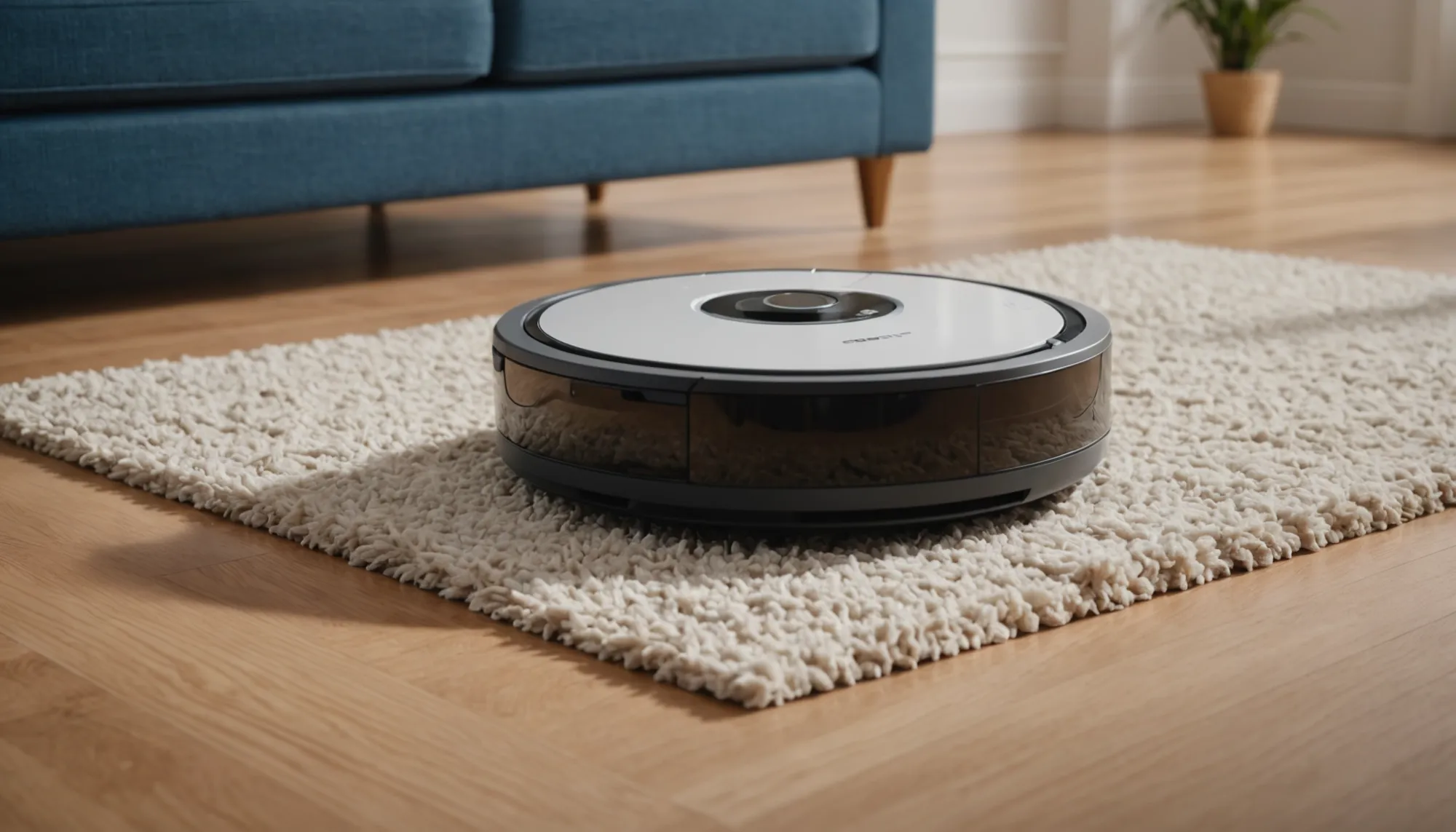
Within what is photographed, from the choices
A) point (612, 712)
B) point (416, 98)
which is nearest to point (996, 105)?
point (416, 98)

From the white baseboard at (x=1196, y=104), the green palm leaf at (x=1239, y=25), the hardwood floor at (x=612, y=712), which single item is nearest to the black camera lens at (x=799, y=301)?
the hardwood floor at (x=612, y=712)

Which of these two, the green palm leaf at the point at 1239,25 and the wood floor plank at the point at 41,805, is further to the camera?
the green palm leaf at the point at 1239,25

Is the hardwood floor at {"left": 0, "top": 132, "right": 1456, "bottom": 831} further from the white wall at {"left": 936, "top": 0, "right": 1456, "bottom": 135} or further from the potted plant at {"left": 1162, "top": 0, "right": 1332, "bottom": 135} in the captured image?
the white wall at {"left": 936, "top": 0, "right": 1456, "bottom": 135}

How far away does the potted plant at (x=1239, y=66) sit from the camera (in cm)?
439

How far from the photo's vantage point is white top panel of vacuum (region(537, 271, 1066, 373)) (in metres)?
1.04

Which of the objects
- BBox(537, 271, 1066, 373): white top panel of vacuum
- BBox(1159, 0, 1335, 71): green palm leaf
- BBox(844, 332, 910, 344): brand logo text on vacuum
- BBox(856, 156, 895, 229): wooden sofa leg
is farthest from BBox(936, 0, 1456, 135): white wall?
BBox(844, 332, 910, 344): brand logo text on vacuum

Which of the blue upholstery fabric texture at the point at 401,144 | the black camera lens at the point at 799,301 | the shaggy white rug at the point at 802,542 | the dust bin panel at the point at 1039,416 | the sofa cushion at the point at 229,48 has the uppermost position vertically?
the sofa cushion at the point at 229,48

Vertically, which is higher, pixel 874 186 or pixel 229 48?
pixel 229 48

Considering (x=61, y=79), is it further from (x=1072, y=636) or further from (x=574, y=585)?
(x=1072, y=636)

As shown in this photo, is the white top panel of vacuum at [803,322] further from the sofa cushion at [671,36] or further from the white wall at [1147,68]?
the white wall at [1147,68]

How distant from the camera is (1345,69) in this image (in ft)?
15.4

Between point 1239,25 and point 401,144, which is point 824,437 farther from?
point 1239,25

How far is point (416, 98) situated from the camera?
6.92 ft

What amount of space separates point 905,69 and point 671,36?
0.47 metres
